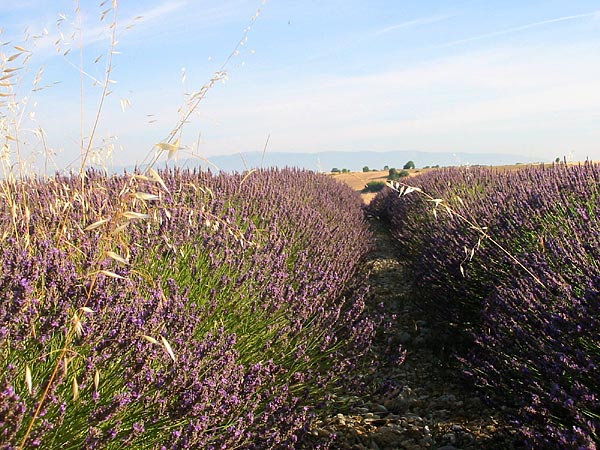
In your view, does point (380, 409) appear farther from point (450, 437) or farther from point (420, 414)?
point (450, 437)

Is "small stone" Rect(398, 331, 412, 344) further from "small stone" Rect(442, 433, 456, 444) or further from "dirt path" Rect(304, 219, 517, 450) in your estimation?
"small stone" Rect(442, 433, 456, 444)

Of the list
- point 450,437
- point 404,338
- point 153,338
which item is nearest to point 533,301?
point 450,437

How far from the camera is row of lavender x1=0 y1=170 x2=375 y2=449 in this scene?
1709mm

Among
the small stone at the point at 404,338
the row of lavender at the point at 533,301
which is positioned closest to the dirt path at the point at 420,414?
the small stone at the point at 404,338

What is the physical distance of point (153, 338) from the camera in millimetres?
1587

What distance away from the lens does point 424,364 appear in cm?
393

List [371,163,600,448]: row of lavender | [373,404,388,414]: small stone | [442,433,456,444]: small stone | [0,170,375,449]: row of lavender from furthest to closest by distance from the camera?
[373,404,388,414]: small stone
[442,433,456,444]: small stone
[371,163,600,448]: row of lavender
[0,170,375,449]: row of lavender

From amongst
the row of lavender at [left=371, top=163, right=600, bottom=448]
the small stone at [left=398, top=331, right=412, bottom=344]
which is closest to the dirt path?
the small stone at [left=398, top=331, right=412, bottom=344]

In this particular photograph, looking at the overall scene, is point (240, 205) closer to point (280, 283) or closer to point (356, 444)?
point (280, 283)

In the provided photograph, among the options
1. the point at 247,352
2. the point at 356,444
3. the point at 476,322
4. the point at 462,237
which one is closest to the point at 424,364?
the point at 476,322

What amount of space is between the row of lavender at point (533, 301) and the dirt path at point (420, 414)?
201mm

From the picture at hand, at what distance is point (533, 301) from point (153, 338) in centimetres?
171

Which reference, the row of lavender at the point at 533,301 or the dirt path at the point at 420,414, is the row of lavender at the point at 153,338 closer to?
the dirt path at the point at 420,414

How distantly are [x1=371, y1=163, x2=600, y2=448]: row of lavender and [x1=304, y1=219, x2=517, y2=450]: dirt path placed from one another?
201 mm
